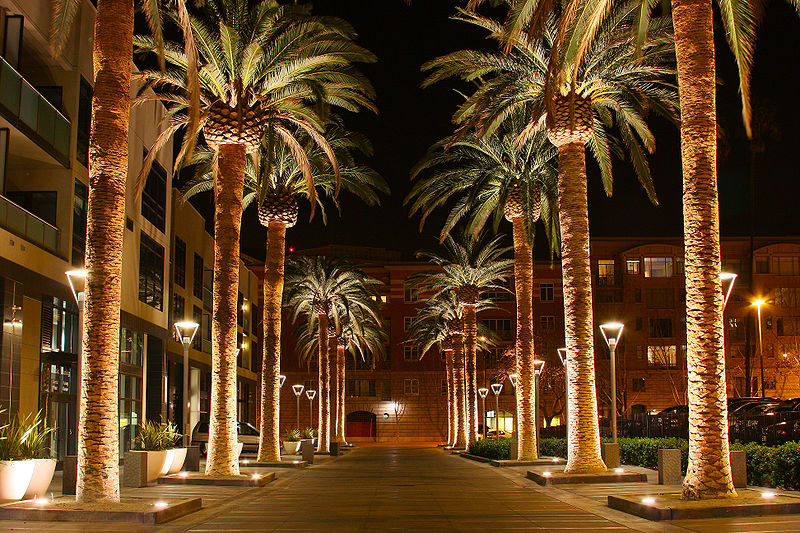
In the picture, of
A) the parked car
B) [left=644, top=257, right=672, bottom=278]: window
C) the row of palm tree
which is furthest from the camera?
[left=644, top=257, right=672, bottom=278]: window

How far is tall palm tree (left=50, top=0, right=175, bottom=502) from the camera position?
15.0 metres

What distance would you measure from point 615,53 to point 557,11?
8.87 ft

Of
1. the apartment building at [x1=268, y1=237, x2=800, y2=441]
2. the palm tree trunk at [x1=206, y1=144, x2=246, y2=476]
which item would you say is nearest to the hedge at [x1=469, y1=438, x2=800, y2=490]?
the palm tree trunk at [x1=206, y1=144, x2=246, y2=476]

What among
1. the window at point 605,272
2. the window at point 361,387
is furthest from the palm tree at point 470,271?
the window at point 361,387

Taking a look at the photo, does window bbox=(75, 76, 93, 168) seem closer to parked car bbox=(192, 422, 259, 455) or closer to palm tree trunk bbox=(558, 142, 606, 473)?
parked car bbox=(192, 422, 259, 455)

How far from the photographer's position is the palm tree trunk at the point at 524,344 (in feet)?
101

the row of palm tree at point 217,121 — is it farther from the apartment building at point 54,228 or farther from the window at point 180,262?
the window at point 180,262

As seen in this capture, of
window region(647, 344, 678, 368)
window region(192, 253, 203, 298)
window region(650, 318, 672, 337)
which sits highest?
window region(192, 253, 203, 298)

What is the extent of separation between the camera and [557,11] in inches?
995

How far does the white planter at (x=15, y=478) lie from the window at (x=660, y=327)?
7362 centimetres

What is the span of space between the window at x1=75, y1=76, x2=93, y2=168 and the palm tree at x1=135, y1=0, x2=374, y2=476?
293 inches

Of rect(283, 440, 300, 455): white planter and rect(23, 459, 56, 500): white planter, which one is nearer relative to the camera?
rect(23, 459, 56, 500): white planter

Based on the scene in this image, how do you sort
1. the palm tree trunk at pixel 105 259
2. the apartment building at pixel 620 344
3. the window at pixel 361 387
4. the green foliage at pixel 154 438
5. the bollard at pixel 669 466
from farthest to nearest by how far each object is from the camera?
the window at pixel 361 387, the apartment building at pixel 620 344, the green foliage at pixel 154 438, the bollard at pixel 669 466, the palm tree trunk at pixel 105 259

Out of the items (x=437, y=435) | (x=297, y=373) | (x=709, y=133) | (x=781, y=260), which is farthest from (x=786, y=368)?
(x=709, y=133)
